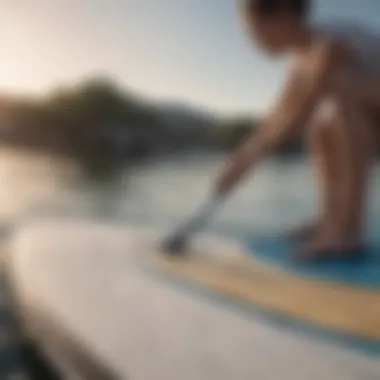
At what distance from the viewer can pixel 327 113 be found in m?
0.87

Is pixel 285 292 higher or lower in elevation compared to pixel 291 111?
lower

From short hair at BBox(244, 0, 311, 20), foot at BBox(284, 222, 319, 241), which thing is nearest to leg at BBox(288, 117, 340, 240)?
foot at BBox(284, 222, 319, 241)

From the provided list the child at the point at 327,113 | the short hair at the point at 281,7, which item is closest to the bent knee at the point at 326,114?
the child at the point at 327,113

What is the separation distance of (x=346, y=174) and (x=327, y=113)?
0.08m

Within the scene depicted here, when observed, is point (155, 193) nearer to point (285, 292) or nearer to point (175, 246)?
point (175, 246)

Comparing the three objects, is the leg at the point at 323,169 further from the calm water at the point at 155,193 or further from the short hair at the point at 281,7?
the short hair at the point at 281,7

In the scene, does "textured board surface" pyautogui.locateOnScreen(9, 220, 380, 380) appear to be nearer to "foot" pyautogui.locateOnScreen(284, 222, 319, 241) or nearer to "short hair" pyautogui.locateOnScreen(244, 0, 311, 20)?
"foot" pyautogui.locateOnScreen(284, 222, 319, 241)

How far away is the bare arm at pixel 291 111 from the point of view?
2.79 feet

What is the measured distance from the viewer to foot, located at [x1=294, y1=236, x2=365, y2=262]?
864 mm

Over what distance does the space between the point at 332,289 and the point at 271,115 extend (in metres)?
0.23

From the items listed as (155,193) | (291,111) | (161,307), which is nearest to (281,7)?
(291,111)

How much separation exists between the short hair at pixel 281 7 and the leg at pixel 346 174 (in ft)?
0.41

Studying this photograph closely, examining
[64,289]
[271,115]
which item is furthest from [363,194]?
[64,289]

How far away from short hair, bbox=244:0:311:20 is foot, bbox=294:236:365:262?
277 millimetres
